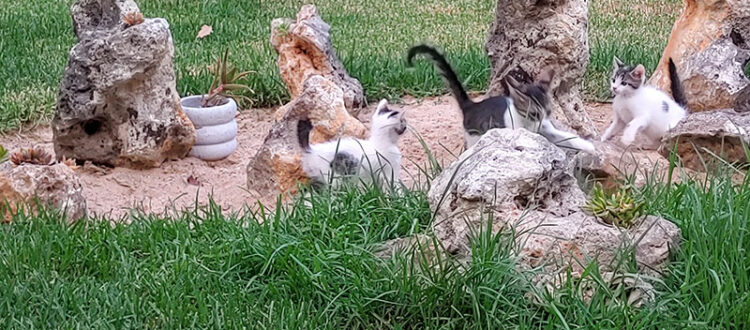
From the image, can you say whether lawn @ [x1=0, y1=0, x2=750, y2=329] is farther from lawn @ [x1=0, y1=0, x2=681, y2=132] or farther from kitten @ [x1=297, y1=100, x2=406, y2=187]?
lawn @ [x1=0, y1=0, x2=681, y2=132]

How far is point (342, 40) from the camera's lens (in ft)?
28.2

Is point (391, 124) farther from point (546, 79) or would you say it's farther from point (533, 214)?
point (533, 214)

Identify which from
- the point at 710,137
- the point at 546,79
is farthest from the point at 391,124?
the point at 710,137

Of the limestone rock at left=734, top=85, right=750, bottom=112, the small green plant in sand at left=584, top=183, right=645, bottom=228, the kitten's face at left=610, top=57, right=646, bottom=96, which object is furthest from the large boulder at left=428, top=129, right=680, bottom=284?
the limestone rock at left=734, top=85, right=750, bottom=112

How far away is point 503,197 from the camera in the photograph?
3535 mm

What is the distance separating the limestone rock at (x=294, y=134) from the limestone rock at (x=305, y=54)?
0.60 m

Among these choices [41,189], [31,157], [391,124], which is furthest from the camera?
[391,124]

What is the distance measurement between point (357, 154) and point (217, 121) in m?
1.25

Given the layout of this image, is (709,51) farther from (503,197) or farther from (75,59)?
(75,59)

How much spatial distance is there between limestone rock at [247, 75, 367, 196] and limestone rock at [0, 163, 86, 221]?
965mm

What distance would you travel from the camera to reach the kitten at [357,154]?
4766 mm

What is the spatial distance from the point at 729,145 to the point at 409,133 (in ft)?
6.27

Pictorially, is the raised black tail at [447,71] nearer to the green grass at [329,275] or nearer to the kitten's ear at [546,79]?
the kitten's ear at [546,79]

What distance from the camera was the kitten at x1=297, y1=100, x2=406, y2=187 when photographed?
4766 millimetres
